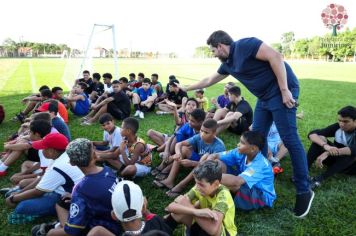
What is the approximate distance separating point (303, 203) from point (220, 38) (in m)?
2.00

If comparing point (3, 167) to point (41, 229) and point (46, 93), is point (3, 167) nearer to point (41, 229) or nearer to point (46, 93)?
point (41, 229)

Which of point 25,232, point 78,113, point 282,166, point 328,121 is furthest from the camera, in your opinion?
point 78,113

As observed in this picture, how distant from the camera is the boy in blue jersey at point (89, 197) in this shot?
262 cm

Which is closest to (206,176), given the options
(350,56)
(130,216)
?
(130,216)

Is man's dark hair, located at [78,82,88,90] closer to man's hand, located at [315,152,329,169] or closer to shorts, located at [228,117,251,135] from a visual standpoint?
shorts, located at [228,117,251,135]

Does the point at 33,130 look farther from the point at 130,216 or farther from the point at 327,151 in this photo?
the point at 327,151

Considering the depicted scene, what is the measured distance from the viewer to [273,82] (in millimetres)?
3332

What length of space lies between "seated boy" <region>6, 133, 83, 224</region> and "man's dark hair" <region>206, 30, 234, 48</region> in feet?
6.26

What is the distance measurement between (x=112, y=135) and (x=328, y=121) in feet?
18.7

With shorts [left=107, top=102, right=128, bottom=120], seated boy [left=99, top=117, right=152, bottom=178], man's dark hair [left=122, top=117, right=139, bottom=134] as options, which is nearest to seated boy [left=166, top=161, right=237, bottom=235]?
seated boy [left=99, top=117, right=152, bottom=178]

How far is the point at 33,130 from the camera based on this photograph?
3793mm

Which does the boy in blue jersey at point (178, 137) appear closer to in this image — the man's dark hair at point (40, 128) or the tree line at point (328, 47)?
the man's dark hair at point (40, 128)

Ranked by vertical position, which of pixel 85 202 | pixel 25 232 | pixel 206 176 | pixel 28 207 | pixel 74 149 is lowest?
pixel 25 232

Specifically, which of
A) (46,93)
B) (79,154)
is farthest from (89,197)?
(46,93)
